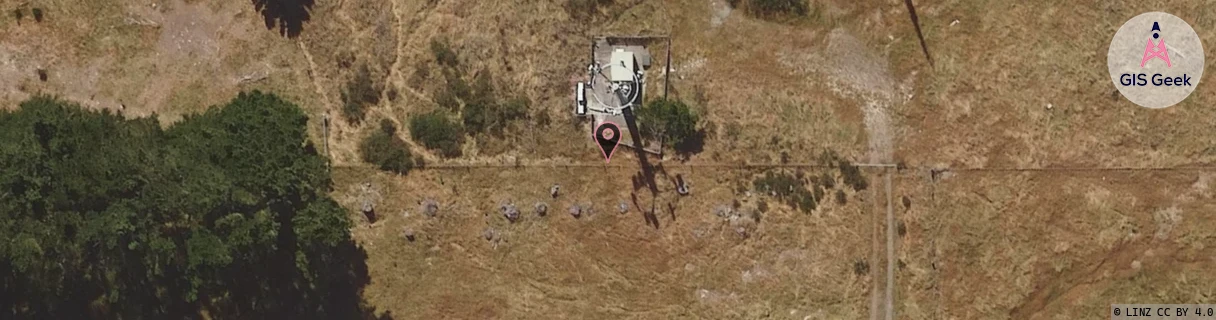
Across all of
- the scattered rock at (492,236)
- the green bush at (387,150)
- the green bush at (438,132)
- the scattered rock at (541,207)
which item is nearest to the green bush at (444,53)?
the green bush at (438,132)

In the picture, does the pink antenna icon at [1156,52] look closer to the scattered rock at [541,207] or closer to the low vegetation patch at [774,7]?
the low vegetation patch at [774,7]

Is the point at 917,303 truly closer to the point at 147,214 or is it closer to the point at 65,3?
the point at 147,214

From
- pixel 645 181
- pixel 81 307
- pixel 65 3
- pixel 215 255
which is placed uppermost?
pixel 65 3

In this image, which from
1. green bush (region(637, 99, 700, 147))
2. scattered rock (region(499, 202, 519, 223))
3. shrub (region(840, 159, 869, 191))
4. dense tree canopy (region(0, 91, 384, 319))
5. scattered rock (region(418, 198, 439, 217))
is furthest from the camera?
scattered rock (region(418, 198, 439, 217))

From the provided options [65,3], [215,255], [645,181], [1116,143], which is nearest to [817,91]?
[645,181]

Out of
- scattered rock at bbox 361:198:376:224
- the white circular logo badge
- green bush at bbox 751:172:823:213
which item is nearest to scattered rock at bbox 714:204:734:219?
green bush at bbox 751:172:823:213

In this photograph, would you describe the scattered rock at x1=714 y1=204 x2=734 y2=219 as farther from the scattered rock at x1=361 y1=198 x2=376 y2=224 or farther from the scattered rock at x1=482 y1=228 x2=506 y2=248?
the scattered rock at x1=361 y1=198 x2=376 y2=224
